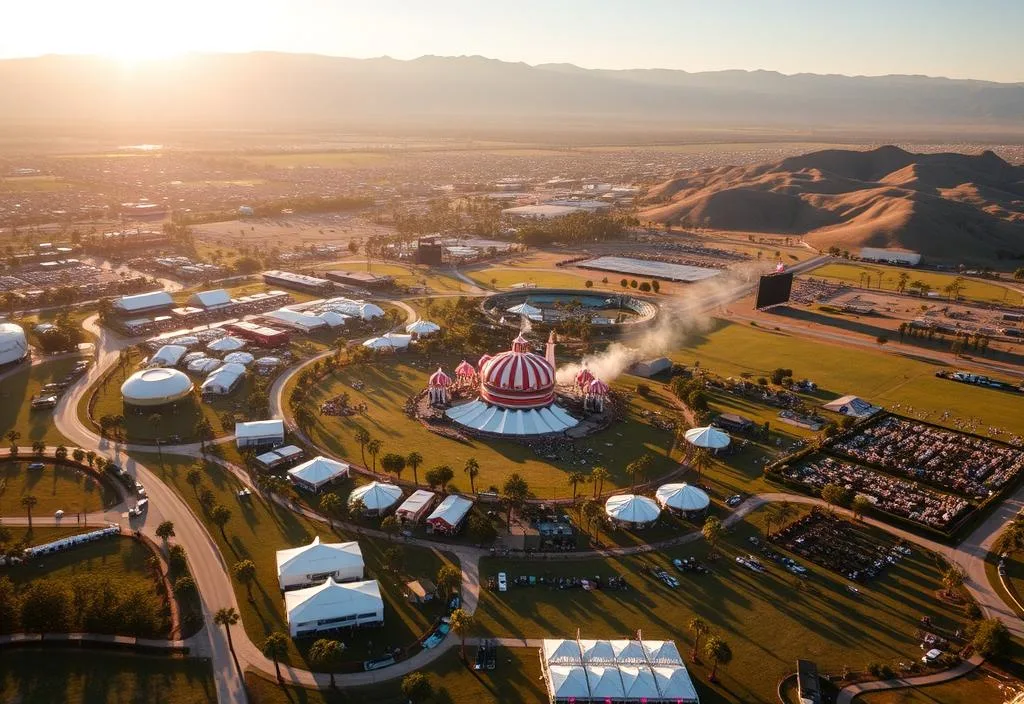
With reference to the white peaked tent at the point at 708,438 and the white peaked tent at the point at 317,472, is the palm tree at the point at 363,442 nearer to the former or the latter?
the white peaked tent at the point at 317,472

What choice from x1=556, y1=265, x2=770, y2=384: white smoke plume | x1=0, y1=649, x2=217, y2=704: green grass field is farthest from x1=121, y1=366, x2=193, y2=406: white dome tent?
x1=556, y1=265, x2=770, y2=384: white smoke plume

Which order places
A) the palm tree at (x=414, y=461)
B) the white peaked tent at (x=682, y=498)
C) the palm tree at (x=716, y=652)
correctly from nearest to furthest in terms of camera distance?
the palm tree at (x=716, y=652) < the white peaked tent at (x=682, y=498) < the palm tree at (x=414, y=461)

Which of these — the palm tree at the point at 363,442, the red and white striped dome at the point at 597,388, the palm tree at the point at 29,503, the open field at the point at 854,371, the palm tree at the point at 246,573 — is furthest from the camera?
the open field at the point at 854,371

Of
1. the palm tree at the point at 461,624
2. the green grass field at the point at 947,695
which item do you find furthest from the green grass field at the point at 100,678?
the green grass field at the point at 947,695

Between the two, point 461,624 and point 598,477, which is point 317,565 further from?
point 598,477

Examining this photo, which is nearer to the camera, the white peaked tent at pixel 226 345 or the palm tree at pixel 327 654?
the palm tree at pixel 327 654

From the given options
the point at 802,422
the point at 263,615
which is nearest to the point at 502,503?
the point at 263,615

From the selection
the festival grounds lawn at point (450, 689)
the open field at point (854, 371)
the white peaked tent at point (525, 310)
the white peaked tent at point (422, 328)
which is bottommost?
the open field at point (854, 371)
